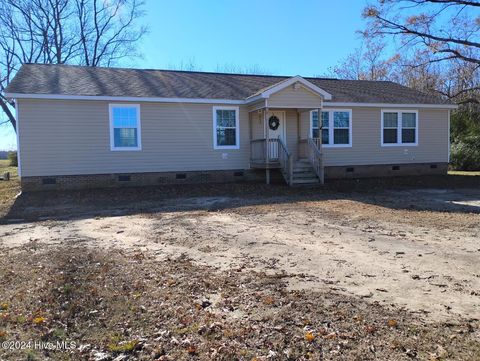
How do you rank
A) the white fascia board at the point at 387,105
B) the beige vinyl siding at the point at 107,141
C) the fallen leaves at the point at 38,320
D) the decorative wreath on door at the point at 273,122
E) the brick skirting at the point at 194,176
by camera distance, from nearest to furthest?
the fallen leaves at the point at 38,320 < the beige vinyl siding at the point at 107,141 < the brick skirting at the point at 194,176 < the decorative wreath on door at the point at 273,122 < the white fascia board at the point at 387,105

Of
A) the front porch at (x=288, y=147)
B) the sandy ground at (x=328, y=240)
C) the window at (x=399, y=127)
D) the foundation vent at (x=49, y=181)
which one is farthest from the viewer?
the window at (x=399, y=127)

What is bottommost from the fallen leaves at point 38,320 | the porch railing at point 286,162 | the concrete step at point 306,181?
the fallen leaves at point 38,320

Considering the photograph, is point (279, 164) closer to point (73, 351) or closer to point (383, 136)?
point (383, 136)

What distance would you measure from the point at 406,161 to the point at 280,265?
15.2 m

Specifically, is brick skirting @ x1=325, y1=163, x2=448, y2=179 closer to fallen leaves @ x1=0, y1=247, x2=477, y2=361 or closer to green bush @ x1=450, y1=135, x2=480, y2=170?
green bush @ x1=450, y1=135, x2=480, y2=170

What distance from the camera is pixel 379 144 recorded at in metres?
18.1

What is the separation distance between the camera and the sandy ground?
4445mm

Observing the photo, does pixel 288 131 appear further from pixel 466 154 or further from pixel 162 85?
pixel 466 154

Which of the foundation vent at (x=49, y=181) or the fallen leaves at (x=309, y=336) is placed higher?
the foundation vent at (x=49, y=181)

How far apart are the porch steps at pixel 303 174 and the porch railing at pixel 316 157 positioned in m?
0.17

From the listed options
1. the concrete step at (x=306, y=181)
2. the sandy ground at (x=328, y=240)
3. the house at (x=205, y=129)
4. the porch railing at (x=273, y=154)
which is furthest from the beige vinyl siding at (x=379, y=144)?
the sandy ground at (x=328, y=240)

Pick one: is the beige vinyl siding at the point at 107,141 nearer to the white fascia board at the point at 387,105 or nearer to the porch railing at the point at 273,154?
the porch railing at the point at 273,154

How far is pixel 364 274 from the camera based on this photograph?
16.0 feet

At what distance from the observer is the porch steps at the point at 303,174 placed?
14969 millimetres
